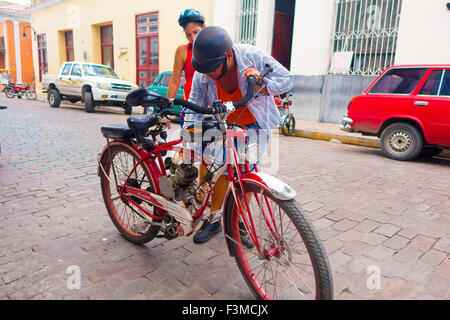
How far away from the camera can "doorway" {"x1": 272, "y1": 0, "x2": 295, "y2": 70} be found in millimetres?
13998

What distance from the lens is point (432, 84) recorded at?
6.24 m

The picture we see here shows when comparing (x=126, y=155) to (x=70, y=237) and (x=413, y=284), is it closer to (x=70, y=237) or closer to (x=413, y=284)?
(x=70, y=237)

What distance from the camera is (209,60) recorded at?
2018 millimetres

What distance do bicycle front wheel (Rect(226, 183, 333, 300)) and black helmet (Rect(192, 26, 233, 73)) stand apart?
75 cm

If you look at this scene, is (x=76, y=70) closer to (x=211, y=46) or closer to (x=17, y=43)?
(x=211, y=46)

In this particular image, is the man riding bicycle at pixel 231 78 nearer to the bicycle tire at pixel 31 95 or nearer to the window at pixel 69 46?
the bicycle tire at pixel 31 95

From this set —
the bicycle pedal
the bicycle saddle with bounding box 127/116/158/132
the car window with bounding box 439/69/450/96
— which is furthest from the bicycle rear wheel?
the car window with bounding box 439/69/450/96

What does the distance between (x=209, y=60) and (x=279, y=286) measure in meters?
1.44

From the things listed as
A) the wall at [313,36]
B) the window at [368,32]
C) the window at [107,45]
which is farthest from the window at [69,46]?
the window at [368,32]

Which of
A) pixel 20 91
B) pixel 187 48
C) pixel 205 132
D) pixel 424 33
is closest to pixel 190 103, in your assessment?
pixel 205 132

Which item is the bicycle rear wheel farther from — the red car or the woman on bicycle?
the red car

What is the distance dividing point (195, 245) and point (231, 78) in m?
1.42
